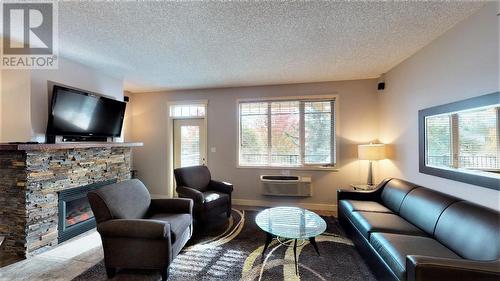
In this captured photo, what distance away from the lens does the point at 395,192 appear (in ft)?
9.55

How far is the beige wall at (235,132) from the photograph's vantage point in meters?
4.18

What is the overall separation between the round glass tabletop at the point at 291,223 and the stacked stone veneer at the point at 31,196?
2609mm

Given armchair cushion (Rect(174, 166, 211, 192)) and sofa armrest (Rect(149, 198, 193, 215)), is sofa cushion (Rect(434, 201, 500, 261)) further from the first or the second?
armchair cushion (Rect(174, 166, 211, 192))

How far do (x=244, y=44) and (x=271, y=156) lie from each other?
97.5 inches

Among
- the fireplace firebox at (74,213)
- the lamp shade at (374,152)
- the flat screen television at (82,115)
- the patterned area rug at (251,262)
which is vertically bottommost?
the patterned area rug at (251,262)

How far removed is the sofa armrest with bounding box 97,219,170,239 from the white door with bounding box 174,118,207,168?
9.29 feet

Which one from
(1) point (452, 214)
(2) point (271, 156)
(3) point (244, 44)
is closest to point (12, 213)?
(3) point (244, 44)

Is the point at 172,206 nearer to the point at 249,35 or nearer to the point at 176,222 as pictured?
Result: the point at 176,222

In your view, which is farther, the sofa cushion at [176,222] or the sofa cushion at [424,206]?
the sofa cushion at [176,222]

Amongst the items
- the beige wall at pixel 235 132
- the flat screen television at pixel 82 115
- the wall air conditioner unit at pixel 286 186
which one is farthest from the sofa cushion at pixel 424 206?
the flat screen television at pixel 82 115

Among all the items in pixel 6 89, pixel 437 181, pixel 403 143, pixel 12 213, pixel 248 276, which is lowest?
pixel 248 276

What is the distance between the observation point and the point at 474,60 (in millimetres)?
2043

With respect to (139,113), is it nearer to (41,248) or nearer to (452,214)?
(41,248)

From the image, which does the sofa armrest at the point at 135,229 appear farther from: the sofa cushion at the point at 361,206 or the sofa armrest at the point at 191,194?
the sofa cushion at the point at 361,206
